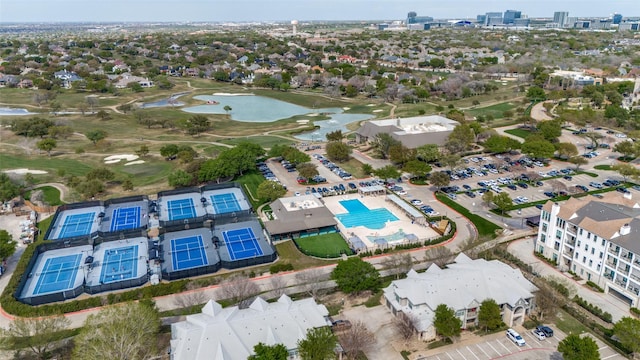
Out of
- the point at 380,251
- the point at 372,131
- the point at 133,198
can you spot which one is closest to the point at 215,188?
the point at 133,198

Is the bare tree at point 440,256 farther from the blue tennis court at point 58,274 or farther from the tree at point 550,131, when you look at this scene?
the tree at point 550,131

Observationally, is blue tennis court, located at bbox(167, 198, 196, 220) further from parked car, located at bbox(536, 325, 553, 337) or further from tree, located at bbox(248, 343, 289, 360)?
parked car, located at bbox(536, 325, 553, 337)

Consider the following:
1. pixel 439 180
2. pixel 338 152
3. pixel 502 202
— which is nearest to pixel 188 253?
pixel 439 180

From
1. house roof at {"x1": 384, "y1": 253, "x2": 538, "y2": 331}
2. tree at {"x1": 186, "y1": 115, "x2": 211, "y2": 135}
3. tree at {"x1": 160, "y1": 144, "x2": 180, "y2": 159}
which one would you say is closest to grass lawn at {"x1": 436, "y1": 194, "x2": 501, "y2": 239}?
house roof at {"x1": 384, "y1": 253, "x2": 538, "y2": 331}

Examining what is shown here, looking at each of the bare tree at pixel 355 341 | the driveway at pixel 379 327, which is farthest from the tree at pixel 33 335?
the driveway at pixel 379 327

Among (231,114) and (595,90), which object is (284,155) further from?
(595,90)

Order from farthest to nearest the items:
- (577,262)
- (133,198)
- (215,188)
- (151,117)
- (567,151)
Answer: (151,117), (567,151), (215,188), (133,198), (577,262)

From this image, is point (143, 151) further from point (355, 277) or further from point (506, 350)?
point (506, 350)
